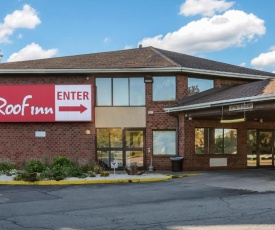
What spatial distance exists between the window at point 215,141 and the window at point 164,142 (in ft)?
4.23

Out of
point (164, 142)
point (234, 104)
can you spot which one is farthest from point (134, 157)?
point (234, 104)

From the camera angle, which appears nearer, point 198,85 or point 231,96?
point 231,96

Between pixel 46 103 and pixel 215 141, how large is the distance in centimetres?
948

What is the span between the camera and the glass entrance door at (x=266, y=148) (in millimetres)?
24891

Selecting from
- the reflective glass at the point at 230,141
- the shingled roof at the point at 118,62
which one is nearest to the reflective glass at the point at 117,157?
the shingled roof at the point at 118,62

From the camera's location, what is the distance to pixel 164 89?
22609 mm

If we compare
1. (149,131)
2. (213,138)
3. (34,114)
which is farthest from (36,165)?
(213,138)

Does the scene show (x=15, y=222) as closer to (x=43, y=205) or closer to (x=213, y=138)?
(x=43, y=205)

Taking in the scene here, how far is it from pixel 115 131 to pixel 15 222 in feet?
46.5

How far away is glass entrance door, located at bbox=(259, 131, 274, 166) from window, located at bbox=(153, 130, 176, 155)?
591 centimetres

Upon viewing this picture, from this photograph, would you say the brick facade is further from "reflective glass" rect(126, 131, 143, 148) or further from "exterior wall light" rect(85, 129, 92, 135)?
"reflective glass" rect(126, 131, 143, 148)

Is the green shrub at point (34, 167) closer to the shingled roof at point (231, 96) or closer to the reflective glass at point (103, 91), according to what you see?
the reflective glass at point (103, 91)

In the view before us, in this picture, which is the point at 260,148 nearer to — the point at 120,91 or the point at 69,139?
the point at 120,91

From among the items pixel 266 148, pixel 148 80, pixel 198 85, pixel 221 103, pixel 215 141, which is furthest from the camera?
pixel 266 148
